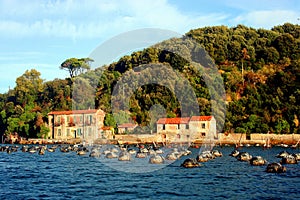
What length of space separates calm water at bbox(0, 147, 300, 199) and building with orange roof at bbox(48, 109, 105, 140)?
63357 mm

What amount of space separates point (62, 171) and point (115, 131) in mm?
66946

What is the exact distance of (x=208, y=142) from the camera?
10462cm

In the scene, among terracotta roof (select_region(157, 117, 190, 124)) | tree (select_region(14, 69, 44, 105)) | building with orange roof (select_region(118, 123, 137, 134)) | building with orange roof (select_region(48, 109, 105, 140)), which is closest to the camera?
terracotta roof (select_region(157, 117, 190, 124))

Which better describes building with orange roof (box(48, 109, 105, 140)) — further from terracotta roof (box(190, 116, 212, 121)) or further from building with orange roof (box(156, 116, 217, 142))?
terracotta roof (box(190, 116, 212, 121))

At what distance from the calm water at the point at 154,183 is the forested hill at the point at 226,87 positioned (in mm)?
61959

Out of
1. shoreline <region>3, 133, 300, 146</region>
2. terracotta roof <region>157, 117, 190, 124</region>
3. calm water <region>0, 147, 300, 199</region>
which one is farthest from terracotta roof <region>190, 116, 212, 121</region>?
calm water <region>0, 147, 300, 199</region>

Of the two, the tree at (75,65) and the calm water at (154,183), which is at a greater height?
the tree at (75,65)

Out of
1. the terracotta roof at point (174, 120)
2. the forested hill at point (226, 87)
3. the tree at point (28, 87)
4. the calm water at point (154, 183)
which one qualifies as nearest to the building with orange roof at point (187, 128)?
the terracotta roof at point (174, 120)

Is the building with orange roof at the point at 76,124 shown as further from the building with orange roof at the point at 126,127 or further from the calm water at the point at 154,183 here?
the calm water at the point at 154,183

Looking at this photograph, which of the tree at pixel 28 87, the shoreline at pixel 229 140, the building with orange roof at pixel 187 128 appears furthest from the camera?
the tree at pixel 28 87

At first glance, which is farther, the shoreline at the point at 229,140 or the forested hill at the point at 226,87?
the forested hill at the point at 226,87

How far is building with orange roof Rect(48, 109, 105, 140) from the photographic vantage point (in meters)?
119

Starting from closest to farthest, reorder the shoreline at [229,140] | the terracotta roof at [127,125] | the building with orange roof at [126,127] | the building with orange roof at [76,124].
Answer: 1. the shoreline at [229,140]
2. the building with orange roof at [126,127]
3. the terracotta roof at [127,125]
4. the building with orange roof at [76,124]

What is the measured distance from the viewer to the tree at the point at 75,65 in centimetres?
17725
